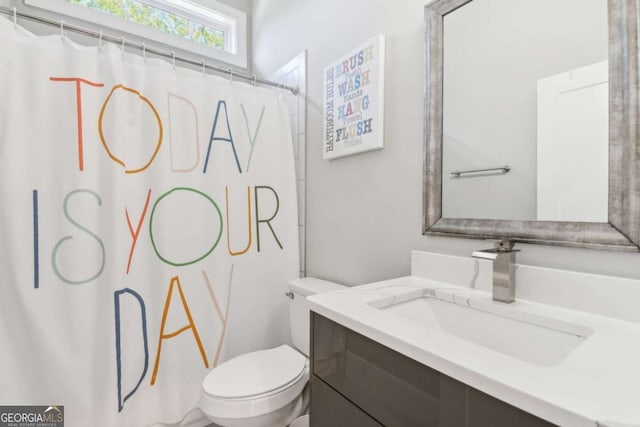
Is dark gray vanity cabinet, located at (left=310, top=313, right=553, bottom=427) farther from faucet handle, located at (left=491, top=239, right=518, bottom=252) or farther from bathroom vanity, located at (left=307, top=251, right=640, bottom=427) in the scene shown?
faucet handle, located at (left=491, top=239, right=518, bottom=252)

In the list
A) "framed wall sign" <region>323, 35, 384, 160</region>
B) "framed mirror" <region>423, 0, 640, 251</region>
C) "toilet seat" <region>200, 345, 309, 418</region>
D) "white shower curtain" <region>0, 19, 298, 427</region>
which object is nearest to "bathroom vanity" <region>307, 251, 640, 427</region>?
"framed mirror" <region>423, 0, 640, 251</region>

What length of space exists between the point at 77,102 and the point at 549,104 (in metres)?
1.69

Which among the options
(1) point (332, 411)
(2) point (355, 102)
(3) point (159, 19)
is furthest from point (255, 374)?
(3) point (159, 19)

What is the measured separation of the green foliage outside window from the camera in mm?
1883

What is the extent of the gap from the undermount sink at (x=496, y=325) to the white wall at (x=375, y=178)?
7.5 inches

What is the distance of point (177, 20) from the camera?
2102 millimetres

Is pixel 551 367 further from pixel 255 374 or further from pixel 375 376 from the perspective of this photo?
pixel 255 374

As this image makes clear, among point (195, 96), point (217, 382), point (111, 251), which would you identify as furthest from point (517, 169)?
point (111, 251)

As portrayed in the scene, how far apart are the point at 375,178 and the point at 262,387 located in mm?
941

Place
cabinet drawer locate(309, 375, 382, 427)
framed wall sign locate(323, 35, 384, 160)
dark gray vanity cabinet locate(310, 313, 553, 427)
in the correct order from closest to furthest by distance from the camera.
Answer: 1. dark gray vanity cabinet locate(310, 313, 553, 427)
2. cabinet drawer locate(309, 375, 382, 427)
3. framed wall sign locate(323, 35, 384, 160)

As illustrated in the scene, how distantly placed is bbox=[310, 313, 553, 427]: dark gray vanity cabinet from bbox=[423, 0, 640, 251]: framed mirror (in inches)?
22.1

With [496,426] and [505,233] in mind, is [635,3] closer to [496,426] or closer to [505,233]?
[505,233]

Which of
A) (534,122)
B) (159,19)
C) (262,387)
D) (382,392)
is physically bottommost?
(262,387)

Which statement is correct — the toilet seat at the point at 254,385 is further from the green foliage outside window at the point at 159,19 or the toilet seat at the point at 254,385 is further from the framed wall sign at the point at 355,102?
the green foliage outside window at the point at 159,19
